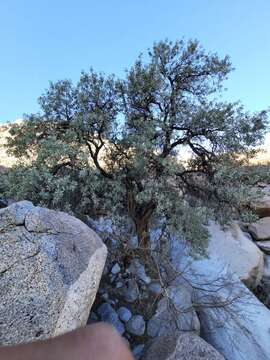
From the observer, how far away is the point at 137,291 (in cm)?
662

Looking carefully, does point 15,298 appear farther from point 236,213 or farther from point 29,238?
point 236,213

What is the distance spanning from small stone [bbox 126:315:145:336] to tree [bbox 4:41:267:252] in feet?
5.44

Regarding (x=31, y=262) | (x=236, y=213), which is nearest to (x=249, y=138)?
(x=236, y=213)

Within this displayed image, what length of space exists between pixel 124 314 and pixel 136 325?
0.28 meters

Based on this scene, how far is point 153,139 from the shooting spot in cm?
764

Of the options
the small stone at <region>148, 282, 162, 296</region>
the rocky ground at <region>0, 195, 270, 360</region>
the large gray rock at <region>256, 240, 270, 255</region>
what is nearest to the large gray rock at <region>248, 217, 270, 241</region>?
the large gray rock at <region>256, 240, 270, 255</region>

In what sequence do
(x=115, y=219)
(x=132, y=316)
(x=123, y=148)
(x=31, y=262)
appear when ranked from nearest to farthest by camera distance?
(x=31, y=262), (x=132, y=316), (x=115, y=219), (x=123, y=148)

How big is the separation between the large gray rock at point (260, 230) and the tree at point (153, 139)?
5440mm

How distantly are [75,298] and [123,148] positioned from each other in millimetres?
4169

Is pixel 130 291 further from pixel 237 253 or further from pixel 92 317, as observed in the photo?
pixel 237 253

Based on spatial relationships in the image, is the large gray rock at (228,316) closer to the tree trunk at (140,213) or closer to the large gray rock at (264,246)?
the tree trunk at (140,213)

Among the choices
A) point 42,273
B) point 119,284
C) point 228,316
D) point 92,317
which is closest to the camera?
point 42,273

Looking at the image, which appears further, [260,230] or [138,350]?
[260,230]

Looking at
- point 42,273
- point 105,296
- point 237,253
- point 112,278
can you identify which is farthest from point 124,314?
point 237,253
